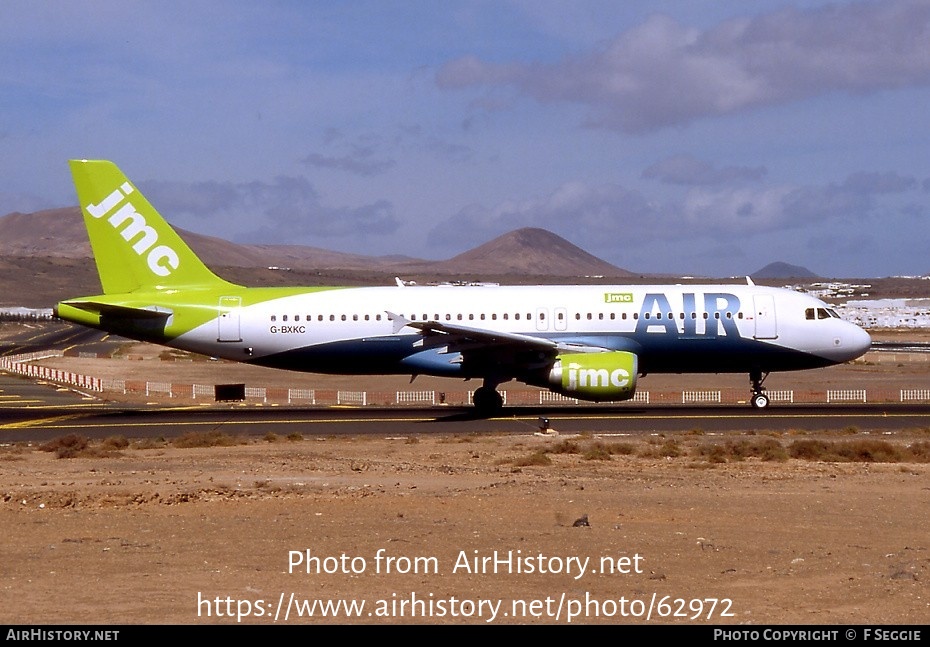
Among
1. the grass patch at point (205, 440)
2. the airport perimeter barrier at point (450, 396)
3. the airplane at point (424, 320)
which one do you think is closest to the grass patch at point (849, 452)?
the airplane at point (424, 320)

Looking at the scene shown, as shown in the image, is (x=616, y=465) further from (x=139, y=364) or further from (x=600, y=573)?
(x=139, y=364)

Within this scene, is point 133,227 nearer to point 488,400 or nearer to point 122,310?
point 122,310

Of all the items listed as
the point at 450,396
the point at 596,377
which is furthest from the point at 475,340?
the point at 450,396

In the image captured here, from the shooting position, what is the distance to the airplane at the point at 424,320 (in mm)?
36531

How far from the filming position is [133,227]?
3809 centimetres

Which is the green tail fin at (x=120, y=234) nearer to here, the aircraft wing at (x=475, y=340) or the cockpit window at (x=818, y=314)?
the aircraft wing at (x=475, y=340)

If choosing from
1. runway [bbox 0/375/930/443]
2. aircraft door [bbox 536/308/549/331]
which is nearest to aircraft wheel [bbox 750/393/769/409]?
runway [bbox 0/375/930/443]

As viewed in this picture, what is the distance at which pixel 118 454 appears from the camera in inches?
1057

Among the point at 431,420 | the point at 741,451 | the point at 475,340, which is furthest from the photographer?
the point at 475,340

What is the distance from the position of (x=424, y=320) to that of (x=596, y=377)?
646 cm

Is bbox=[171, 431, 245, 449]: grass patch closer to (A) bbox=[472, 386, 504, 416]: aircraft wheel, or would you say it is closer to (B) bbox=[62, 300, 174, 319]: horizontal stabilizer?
(B) bbox=[62, 300, 174, 319]: horizontal stabilizer

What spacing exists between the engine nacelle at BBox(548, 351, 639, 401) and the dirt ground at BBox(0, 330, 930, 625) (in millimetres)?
7603
